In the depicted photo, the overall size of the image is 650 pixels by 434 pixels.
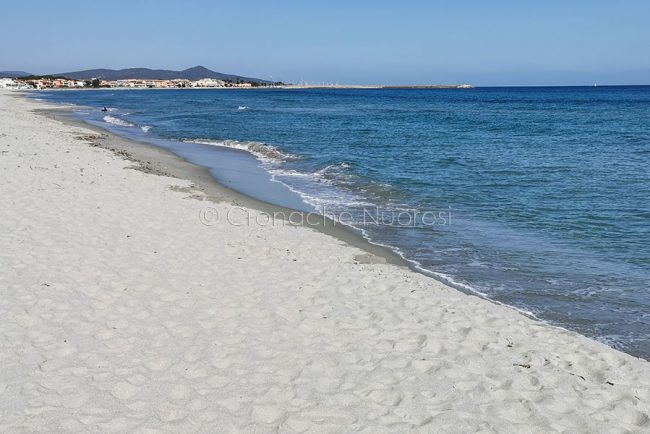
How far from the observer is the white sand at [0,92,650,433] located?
446cm

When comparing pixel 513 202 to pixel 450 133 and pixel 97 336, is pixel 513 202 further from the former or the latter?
pixel 450 133

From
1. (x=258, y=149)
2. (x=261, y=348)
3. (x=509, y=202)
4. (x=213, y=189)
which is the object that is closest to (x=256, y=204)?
(x=213, y=189)

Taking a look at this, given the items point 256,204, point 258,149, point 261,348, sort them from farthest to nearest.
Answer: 1. point 258,149
2. point 256,204
3. point 261,348

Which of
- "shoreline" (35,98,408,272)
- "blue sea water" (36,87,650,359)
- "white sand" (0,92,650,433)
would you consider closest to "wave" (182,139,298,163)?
"blue sea water" (36,87,650,359)

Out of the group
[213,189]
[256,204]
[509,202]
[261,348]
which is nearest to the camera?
[261,348]

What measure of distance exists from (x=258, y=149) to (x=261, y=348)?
21.5 m

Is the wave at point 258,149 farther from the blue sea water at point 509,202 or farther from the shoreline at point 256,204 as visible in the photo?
the shoreline at point 256,204

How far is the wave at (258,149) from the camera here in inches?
933

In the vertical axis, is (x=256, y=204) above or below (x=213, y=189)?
below

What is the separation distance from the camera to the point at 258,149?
1039 inches

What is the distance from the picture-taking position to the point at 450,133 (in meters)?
34.4

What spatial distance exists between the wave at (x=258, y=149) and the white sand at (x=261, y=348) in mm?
14598

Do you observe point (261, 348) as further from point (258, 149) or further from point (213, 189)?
point (258, 149)

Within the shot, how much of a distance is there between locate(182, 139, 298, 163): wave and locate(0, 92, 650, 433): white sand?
14598mm
